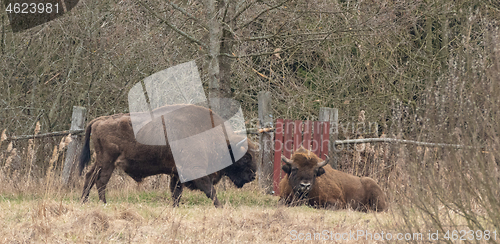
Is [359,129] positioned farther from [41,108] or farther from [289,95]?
[41,108]

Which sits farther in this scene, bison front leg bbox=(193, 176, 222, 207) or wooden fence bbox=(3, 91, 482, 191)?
wooden fence bbox=(3, 91, 482, 191)

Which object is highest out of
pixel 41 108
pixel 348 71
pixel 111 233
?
pixel 348 71

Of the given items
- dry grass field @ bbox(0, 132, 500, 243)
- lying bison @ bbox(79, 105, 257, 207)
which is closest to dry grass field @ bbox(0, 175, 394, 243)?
dry grass field @ bbox(0, 132, 500, 243)

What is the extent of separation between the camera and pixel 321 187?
7574 millimetres

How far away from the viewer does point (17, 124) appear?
1065 centimetres

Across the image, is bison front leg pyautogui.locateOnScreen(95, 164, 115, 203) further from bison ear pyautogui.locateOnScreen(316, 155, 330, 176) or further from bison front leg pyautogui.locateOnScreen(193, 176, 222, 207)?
bison ear pyautogui.locateOnScreen(316, 155, 330, 176)

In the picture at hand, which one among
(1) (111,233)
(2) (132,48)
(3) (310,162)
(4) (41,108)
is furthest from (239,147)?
(4) (41,108)

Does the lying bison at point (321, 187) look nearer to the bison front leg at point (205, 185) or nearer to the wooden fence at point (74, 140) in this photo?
the bison front leg at point (205, 185)

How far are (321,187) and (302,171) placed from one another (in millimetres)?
396

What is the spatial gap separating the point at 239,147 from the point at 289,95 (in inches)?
151

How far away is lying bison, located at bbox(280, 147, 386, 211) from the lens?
746 centimetres

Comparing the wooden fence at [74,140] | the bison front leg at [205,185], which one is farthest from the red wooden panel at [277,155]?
the wooden fence at [74,140]

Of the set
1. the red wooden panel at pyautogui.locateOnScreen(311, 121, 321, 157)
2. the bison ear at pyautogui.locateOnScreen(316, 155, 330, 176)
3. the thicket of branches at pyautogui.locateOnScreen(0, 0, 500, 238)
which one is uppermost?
the thicket of branches at pyautogui.locateOnScreen(0, 0, 500, 238)

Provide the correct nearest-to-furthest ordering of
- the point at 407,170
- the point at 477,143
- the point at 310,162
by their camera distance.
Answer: the point at 477,143
the point at 407,170
the point at 310,162
